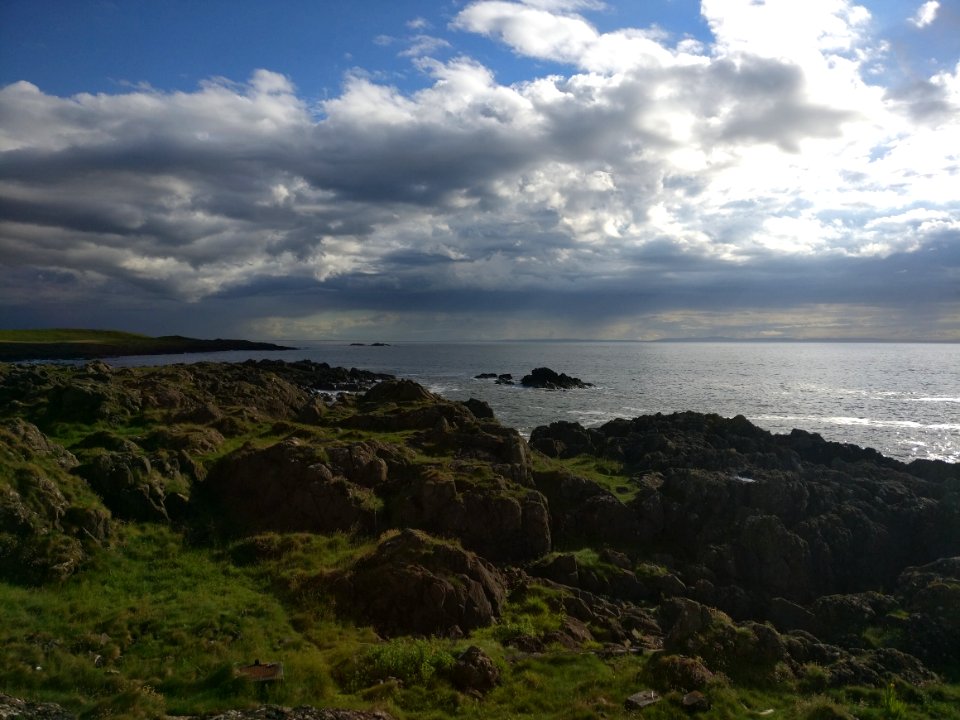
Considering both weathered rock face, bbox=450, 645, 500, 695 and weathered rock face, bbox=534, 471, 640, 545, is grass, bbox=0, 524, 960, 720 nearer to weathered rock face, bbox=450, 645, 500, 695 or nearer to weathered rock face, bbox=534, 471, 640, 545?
weathered rock face, bbox=450, 645, 500, 695

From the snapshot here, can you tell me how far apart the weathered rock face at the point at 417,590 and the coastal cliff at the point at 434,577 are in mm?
75

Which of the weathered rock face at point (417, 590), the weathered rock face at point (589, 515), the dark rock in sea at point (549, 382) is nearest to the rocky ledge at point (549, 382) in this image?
the dark rock in sea at point (549, 382)

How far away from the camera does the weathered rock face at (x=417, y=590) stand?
65.5ft

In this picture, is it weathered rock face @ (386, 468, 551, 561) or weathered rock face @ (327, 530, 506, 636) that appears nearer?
weathered rock face @ (327, 530, 506, 636)

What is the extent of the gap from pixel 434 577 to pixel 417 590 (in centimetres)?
68

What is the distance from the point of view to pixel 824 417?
87.9 metres

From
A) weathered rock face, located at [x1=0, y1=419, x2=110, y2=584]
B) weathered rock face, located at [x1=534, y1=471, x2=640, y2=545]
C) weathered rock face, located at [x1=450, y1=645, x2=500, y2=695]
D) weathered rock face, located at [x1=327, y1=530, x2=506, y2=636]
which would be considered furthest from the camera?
weathered rock face, located at [x1=534, y1=471, x2=640, y2=545]

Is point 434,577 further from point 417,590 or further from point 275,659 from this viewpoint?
point 275,659

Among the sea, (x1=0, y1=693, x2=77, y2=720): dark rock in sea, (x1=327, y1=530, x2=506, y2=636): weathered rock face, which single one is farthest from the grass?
the sea

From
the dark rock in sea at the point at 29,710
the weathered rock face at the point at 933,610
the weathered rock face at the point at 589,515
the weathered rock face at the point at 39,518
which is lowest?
→ the weathered rock face at the point at 933,610

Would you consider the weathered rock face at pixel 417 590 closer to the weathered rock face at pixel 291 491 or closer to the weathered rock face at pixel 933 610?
the weathered rock face at pixel 291 491

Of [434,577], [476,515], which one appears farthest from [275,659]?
[476,515]

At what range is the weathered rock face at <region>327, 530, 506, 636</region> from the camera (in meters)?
20.0

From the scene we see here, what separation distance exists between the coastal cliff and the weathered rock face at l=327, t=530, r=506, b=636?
75mm
